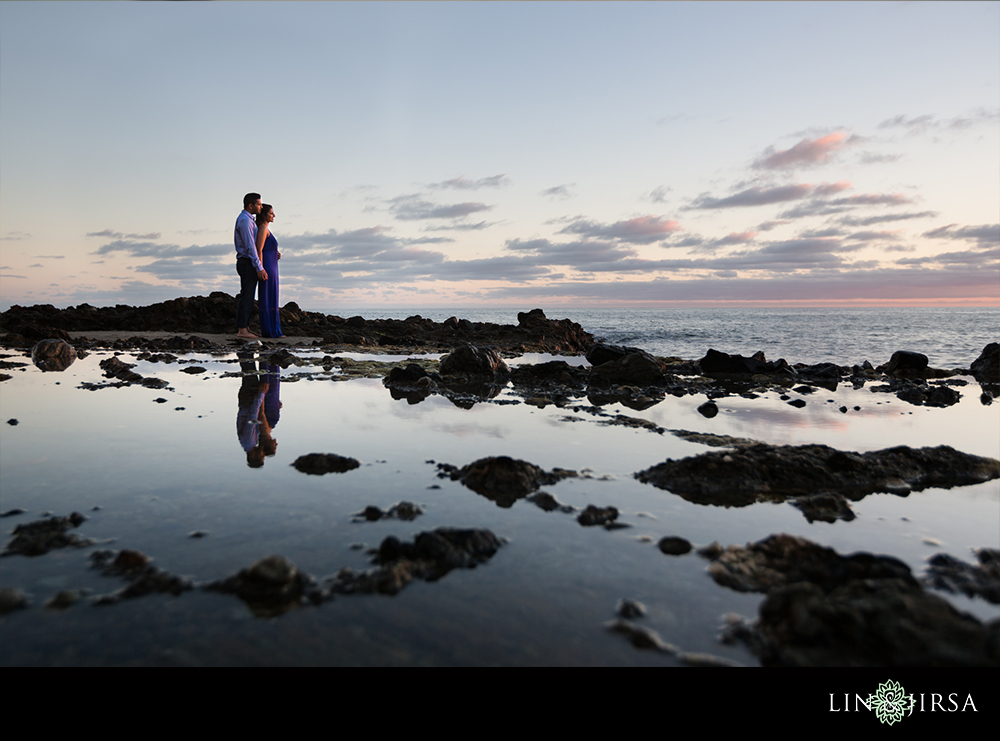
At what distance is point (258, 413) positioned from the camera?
6086 mm

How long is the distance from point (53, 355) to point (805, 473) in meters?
12.4

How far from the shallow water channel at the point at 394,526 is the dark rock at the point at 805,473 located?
0.61 feet

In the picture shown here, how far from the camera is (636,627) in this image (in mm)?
2154

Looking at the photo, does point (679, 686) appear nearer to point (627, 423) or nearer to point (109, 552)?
point (109, 552)

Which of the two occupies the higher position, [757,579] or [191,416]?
[191,416]

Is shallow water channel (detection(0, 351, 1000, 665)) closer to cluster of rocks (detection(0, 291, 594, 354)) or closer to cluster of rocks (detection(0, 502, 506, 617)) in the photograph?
cluster of rocks (detection(0, 502, 506, 617))

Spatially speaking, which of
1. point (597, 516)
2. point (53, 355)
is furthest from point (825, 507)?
point (53, 355)

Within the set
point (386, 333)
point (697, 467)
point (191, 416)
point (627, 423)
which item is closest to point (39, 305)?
point (386, 333)

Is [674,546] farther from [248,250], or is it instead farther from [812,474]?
[248,250]

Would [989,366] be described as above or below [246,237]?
below

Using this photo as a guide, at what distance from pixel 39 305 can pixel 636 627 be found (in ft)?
84.1

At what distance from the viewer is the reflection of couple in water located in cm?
461

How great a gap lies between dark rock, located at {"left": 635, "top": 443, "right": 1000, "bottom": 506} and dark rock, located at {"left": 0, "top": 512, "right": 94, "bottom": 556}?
3358mm

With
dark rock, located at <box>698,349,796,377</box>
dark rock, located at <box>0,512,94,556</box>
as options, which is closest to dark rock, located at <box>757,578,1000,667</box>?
dark rock, located at <box>0,512,94,556</box>
